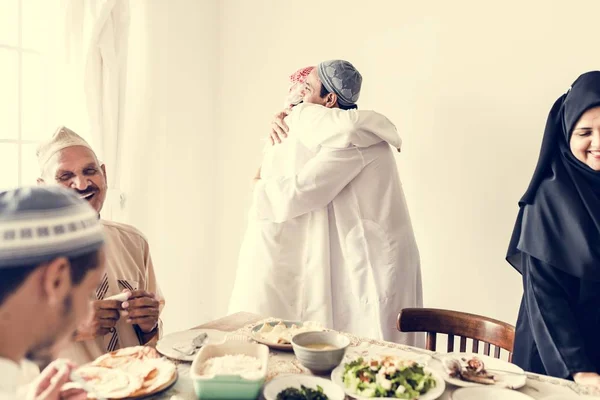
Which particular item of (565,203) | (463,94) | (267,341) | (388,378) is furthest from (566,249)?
(463,94)

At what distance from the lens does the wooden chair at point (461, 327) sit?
1.54 metres

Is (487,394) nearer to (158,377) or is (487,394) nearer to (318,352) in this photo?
(318,352)

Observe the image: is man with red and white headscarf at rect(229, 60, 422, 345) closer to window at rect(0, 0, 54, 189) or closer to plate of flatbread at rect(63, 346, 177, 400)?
plate of flatbread at rect(63, 346, 177, 400)

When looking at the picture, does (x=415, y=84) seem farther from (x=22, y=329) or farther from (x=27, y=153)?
(x=22, y=329)

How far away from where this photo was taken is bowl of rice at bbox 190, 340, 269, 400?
0.94 m

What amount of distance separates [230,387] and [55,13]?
210 cm

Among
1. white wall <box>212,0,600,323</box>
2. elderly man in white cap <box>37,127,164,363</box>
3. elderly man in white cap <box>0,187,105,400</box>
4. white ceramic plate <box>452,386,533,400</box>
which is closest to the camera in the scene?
elderly man in white cap <box>0,187,105,400</box>

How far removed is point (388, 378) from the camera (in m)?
1.07

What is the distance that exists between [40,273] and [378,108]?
2.43 m

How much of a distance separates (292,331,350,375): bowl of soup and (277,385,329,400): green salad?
0.09 m

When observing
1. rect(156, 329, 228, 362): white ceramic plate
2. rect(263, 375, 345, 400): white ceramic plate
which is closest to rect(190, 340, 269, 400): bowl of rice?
rect(263, 375, 345, 400): white ceramic plate

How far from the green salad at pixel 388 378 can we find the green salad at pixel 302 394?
0.08 m

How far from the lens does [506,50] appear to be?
7.83ft

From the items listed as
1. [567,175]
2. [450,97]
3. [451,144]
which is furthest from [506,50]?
[567,175]
